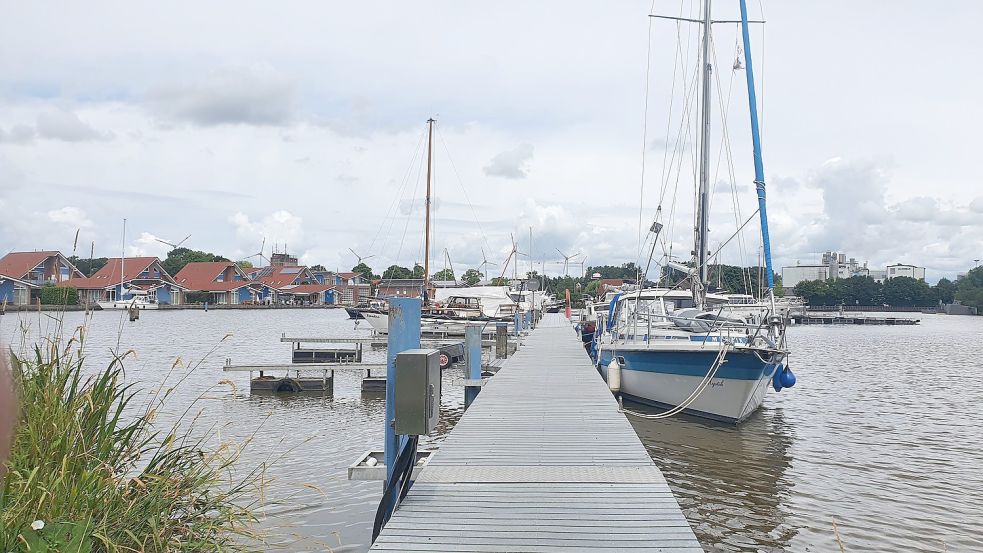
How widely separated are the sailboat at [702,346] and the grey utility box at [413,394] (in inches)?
341

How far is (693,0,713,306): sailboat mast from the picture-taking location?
21.0 m

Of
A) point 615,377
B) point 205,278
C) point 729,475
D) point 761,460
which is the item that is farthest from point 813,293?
point 729,475

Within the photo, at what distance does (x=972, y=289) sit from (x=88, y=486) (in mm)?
178175

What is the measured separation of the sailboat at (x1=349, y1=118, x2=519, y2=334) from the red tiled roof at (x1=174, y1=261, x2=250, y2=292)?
6483 cm

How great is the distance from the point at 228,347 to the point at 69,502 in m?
40.7

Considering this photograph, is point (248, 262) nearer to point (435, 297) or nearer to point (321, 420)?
point (435, 297)

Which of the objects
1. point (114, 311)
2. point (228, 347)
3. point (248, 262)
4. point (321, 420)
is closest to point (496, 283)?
point (228, 347)

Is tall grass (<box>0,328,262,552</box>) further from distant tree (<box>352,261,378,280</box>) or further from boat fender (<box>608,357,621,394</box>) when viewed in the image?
distant tree (<box>352,261,378,280</box>)

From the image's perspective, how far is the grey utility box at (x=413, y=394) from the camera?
6.39 metres

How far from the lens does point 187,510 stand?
5871mm

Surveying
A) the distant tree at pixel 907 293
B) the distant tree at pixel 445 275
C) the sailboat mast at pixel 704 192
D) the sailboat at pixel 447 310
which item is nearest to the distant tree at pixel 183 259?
the distant tree at pixel 445 275

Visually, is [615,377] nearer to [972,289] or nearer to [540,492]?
[540,492]

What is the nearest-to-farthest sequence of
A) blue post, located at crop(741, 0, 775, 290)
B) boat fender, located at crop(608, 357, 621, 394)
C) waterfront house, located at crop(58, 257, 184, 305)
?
1. blue post, located at crop(741, 0, 775, 290)
2. boat fender, located at crop(608, 357, 621, 394)
3. waterfront house, located at crop(58, 257, 184, 305)

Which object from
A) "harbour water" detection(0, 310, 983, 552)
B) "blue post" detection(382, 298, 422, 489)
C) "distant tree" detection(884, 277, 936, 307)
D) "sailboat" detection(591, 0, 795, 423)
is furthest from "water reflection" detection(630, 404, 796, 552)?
"distant tree" detection(884, 277, 936, 307)
